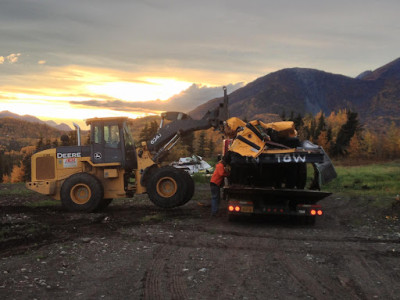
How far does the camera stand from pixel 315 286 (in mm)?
6648

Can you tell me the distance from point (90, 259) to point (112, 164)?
6205 mm

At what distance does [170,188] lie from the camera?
1351 centimetres

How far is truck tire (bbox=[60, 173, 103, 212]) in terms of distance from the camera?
13.7 m

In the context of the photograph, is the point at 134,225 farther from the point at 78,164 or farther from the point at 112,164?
the point at 78,164

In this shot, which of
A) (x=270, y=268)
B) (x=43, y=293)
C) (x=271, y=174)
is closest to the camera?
(x=43, y=293)

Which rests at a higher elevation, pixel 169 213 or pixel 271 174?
pixel 271 174

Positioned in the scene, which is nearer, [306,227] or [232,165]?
[306,227]

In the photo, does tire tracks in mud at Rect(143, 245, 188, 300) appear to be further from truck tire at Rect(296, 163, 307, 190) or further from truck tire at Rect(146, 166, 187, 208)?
truck tire at Rect(296, 163, 307, 190)

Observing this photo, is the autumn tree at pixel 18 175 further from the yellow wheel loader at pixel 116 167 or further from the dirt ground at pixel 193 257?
the dirt ground at pixel 193 257

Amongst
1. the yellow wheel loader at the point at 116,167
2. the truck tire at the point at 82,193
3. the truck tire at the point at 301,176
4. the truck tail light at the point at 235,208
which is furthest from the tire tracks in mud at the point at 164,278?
the truck tire at the point at 301,176

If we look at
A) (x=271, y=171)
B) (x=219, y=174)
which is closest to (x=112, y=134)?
(x=219, y=174)

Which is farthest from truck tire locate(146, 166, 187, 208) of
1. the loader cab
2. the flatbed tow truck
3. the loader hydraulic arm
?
the flatbed tow truck

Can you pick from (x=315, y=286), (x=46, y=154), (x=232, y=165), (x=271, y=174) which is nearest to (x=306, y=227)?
(x=271, y=174)

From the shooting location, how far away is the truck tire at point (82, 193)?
1368 cm
